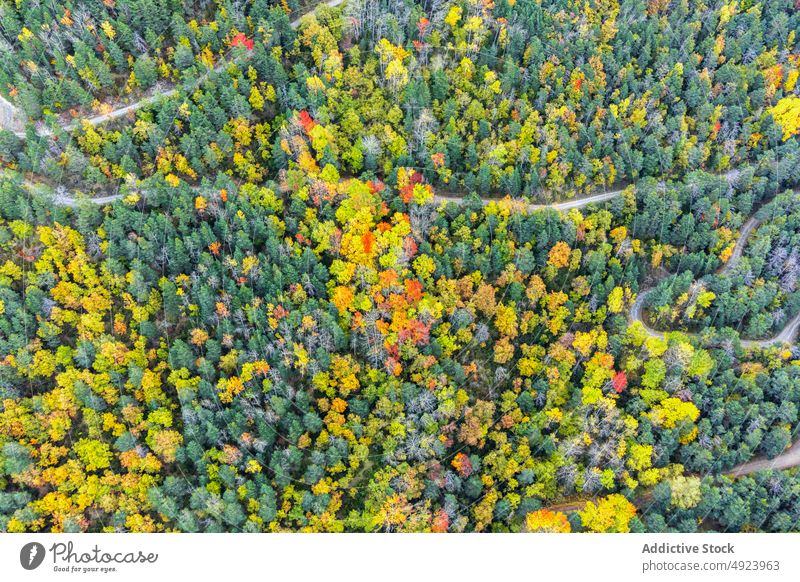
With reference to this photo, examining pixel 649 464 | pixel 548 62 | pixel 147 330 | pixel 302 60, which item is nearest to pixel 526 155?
pixel 548 62

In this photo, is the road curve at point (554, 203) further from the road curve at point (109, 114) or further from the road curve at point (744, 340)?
the road curve at point (109, 114)

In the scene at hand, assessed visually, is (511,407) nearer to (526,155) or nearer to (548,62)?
(526,155)
